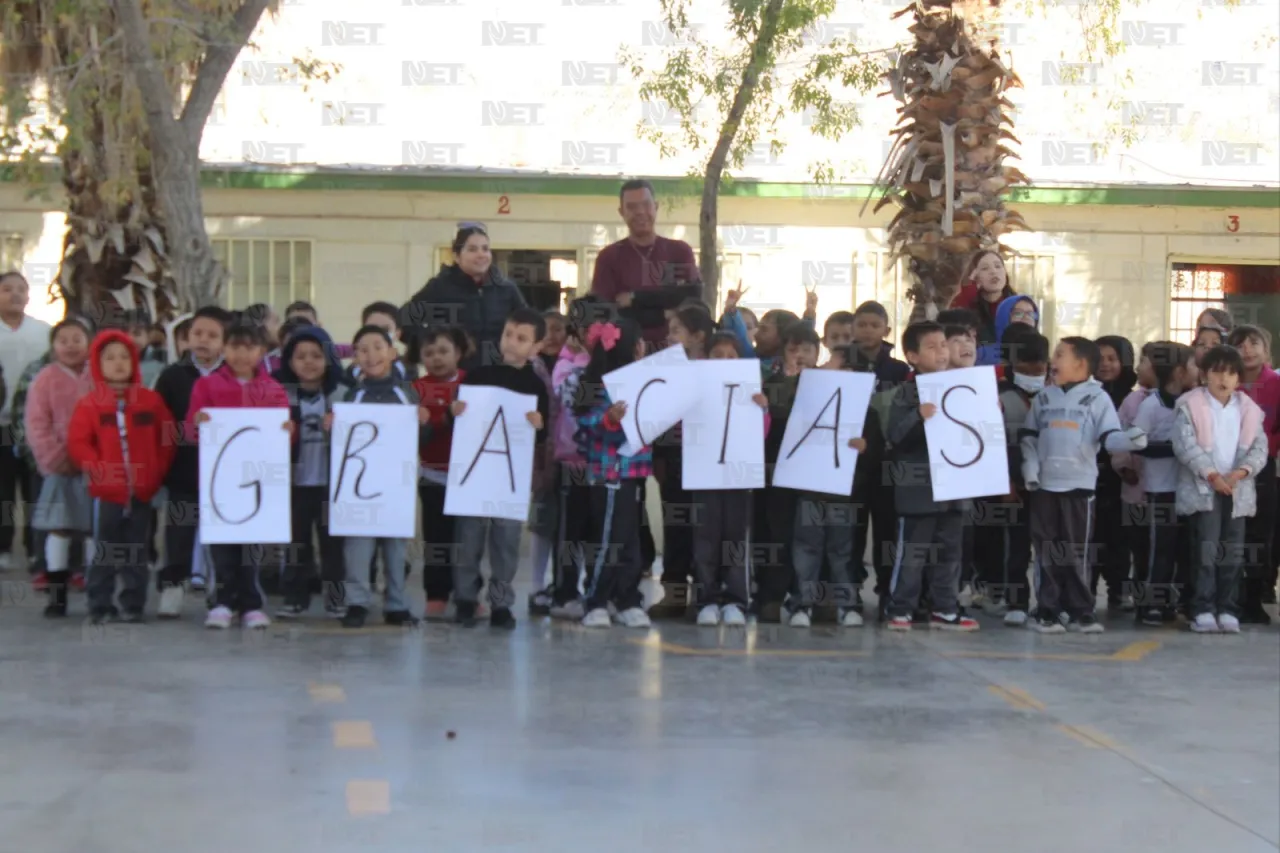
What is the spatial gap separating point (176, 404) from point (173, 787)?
387cm

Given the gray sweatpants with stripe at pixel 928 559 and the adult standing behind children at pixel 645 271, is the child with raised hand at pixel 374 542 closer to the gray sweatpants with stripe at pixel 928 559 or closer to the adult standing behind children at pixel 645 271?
the adult standing behind children at pixel 645 271

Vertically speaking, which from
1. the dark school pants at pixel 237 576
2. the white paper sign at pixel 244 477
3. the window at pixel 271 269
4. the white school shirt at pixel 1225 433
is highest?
the window at pixel 271 269

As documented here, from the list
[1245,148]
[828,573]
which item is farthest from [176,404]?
[1245,148]

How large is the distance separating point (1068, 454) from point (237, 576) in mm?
4728

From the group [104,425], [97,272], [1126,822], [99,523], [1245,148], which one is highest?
[1245,148]

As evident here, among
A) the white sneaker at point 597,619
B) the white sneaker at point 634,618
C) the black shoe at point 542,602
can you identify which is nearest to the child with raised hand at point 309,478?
the black shoe at point 542,602

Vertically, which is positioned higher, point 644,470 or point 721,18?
point 721,18

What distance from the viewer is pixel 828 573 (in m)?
9.49

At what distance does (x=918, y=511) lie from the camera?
921 centimetres

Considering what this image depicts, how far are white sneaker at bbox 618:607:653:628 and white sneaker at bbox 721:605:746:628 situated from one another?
17.5 inches

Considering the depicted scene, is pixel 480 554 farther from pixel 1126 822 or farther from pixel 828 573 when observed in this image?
pixel 1126 822

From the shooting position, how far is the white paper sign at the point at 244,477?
29.0 feet

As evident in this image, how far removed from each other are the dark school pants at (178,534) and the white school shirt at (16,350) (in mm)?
2281

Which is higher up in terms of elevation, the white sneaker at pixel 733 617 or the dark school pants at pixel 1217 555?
the dark school pants at pixel 1217 555
